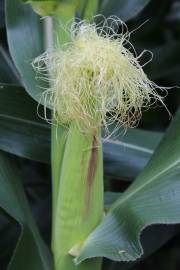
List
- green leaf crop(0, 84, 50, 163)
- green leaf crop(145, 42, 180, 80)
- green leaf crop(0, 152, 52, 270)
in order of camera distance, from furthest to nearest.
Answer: green leaf crop(145, 42, 180, 80) → green leaf crop(0, 84, 50, 163) → green leaf crop(0, 152, 52, 270)

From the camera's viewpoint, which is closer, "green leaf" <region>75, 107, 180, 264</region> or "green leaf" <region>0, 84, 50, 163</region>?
"green leaf" <region>75, 107, 180, 264</region>

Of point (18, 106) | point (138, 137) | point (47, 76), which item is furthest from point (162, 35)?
point (47, 76)

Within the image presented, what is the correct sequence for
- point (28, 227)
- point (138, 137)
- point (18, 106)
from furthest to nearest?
point (138, 137), point (18, 106), point (28, 227)

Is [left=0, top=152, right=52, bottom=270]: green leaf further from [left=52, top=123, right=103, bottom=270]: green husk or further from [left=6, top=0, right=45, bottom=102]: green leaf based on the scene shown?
[left=6, top=0, right=45, bottom=102]: green leaf

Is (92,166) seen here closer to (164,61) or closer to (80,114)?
(80,114)

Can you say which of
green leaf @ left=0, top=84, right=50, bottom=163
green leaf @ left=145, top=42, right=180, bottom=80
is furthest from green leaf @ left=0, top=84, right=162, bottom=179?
green leaf @ left=145, top=42, right=180, bottom=80

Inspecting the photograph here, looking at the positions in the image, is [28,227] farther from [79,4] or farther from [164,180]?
[79,4]
